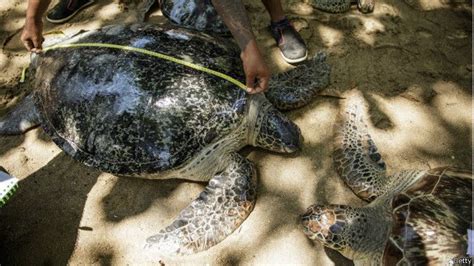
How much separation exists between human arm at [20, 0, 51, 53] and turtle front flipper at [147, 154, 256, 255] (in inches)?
61.8

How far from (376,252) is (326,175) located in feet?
2.52

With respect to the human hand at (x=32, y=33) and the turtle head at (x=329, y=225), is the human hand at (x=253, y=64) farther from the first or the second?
the human hand at (x=32, y=33)

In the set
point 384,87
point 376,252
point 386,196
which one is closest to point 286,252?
point 376,252

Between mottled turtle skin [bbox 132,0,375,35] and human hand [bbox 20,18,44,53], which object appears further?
mottled turtle skin [bbox 132,0,375,35]

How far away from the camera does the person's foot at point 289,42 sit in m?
3.23

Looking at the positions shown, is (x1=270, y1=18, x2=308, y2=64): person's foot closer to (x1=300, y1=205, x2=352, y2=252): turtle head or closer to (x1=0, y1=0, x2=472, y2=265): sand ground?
(x1=0, y1=0, x2=472, y2=265): sand ground

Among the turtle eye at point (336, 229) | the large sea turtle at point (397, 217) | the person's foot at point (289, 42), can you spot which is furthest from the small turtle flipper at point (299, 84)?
the turtle eye at point (336, 229)

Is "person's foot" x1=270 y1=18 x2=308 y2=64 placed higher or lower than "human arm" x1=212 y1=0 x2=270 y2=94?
lower

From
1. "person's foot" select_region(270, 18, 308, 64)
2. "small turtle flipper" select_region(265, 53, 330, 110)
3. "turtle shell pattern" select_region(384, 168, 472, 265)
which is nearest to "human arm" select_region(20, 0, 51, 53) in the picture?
"small turtle flipper" select_region(265, 53, 330, 110)

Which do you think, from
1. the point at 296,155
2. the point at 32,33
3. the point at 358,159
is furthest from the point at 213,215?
the point at 32,33

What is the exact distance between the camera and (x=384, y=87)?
3.08 m

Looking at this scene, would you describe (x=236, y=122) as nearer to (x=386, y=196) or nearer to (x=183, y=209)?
(x=183, y=209)

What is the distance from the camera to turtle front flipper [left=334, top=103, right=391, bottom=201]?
245 cm

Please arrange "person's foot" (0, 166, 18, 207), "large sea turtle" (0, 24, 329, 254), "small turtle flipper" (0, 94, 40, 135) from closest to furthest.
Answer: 1. "person's foot" (0, 166, 18, 207)
2. "large sea turtle" (0, 24, 329, 254)
3. "small turtle flipper" (0, 94, 40, 135)
